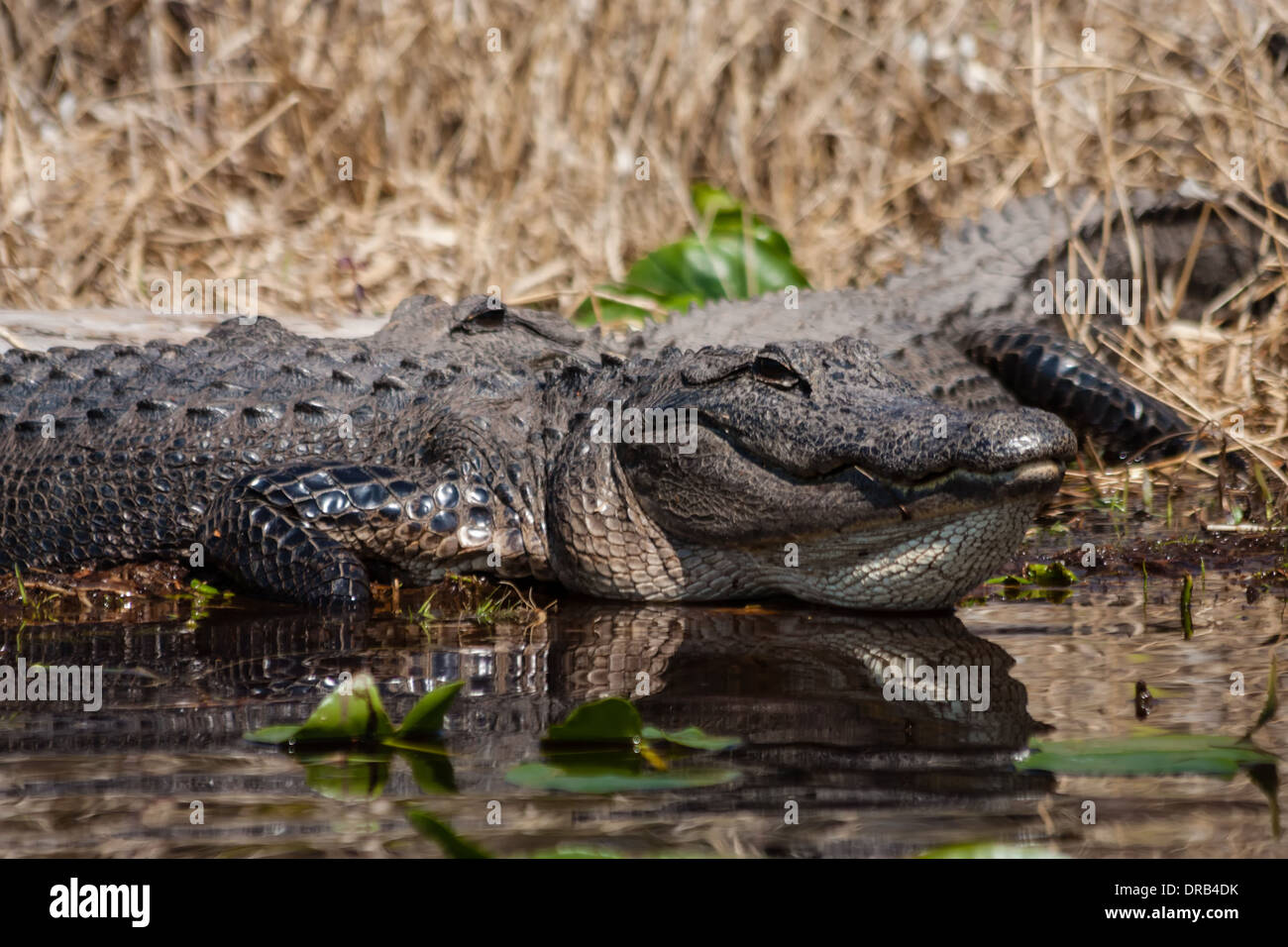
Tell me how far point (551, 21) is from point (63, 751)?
6811 mm

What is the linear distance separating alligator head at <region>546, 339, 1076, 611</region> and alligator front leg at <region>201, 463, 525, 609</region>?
0.26 metres

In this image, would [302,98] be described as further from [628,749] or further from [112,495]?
[628,749]

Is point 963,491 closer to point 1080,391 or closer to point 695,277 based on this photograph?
point 1080,391

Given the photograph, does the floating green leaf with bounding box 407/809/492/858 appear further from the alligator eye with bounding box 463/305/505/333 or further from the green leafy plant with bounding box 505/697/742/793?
the alligator eye with bounding box 463/305/505/333

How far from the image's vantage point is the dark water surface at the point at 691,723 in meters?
2.16

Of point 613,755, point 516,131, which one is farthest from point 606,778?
point 516,131

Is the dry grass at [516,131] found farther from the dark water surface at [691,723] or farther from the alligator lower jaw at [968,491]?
the alligator lower jaw at [968,491]

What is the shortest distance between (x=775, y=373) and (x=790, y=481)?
1.07ft

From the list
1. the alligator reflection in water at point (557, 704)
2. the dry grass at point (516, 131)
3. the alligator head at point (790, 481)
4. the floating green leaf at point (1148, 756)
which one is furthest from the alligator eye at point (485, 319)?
the floating green leaf at point (1148, 756)

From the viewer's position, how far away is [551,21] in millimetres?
8688

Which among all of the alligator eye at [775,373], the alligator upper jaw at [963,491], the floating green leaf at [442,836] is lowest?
the floating green leaf at [442,836]

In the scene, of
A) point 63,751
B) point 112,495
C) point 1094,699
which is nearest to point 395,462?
point 112,495

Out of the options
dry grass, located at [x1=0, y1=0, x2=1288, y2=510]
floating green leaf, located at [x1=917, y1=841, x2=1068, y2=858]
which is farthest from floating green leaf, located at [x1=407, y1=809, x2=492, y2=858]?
dry grass, located at [x1=0, y1=0, x2=1288, y2=510]

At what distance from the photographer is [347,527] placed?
14.2 ft
